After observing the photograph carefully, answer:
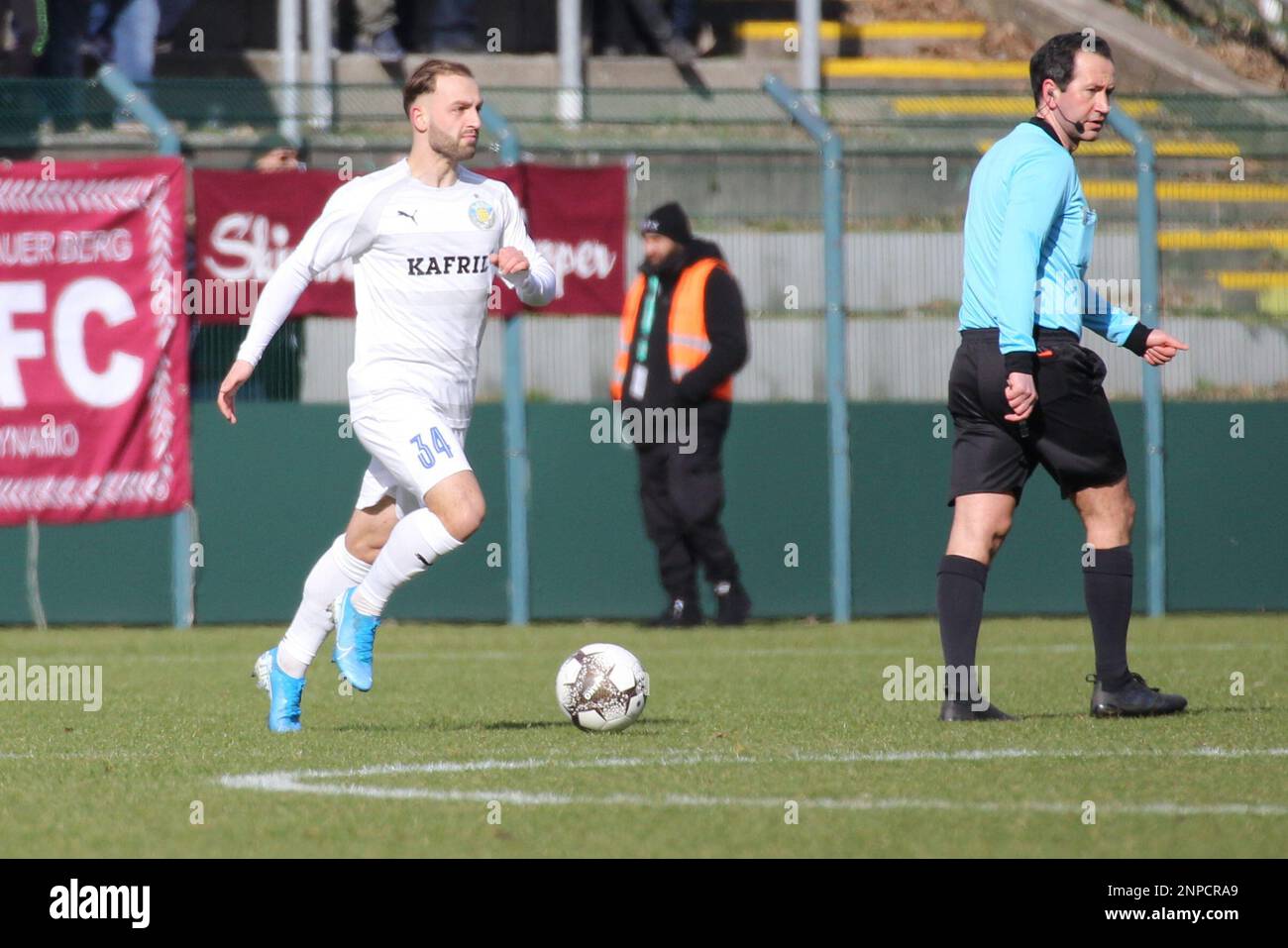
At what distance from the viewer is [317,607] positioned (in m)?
7.83

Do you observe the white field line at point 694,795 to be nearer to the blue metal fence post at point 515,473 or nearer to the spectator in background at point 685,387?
the spectator in background at point 685,387

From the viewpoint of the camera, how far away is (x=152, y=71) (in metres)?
17.3

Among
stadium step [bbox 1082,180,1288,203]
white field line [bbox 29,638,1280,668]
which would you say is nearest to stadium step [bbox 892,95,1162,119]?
stadium step [bbox 1082,180,1288,203]

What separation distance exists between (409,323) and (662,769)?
2.07 m

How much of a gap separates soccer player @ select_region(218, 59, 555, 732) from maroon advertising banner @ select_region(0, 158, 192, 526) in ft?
19.3

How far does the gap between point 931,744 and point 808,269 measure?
7.58m

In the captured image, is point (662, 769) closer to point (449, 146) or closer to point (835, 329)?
point (449, 146)

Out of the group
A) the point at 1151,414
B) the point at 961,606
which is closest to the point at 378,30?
the point at 1151,414

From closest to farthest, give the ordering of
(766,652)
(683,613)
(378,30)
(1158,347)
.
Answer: (1158,347) → (766,652) → (683,613) → (378,30)

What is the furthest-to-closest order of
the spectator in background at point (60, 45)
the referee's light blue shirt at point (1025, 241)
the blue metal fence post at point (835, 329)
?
1. the spectator in background at point (60, 45)
2. the blue metal fence post at point (835, 329)
3. the referee's light blue shirt at point (1025, 241)

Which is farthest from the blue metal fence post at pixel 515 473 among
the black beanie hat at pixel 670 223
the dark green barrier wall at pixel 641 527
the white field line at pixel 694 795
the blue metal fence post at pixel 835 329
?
the white field line at pixel 694 795

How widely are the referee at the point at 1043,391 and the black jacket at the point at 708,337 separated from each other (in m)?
5.68

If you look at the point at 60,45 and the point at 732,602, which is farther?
the point at 60,45

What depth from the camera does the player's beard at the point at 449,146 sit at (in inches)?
306
